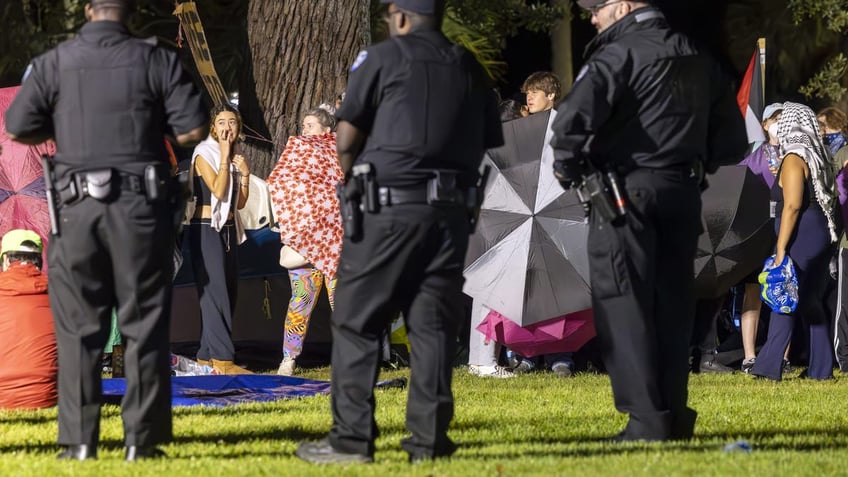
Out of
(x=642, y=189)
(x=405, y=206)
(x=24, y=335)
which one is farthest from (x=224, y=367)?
(x=405, y=206)

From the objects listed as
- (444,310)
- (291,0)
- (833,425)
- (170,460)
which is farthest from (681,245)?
(291,0)

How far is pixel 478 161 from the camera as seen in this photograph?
676 centimetres

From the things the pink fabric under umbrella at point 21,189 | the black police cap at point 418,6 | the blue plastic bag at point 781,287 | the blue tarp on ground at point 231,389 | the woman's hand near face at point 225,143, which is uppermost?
the black police cap at point 418,6

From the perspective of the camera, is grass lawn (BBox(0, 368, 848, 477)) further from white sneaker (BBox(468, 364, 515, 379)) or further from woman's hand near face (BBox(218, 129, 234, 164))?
woman's hand near face (BBox(218, 129, 234, 164))

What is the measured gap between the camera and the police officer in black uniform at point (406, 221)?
6473 mm

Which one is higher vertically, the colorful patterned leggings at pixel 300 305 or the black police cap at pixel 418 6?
the black police cap at pixel 418 6

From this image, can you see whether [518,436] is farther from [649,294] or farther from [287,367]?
[287,367]

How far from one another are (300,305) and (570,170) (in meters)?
4.76

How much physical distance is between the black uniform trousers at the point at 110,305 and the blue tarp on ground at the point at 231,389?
2500 mm

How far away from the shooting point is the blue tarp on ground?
31.4 ft

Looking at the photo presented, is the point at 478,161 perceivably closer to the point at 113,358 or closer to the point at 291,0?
the point at 113,358

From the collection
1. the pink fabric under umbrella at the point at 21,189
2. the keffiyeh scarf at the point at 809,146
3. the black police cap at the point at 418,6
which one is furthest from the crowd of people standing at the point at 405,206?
the pink fabric under umbrella at the point at 21,189

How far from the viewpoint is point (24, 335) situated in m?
9.16

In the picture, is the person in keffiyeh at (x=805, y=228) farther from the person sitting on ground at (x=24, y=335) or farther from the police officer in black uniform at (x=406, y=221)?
the person sitting on ground at (x=24, y=335)
